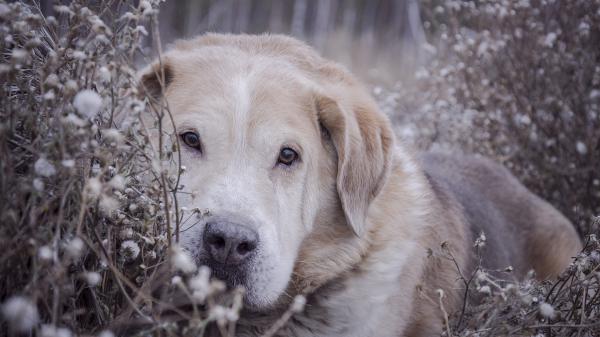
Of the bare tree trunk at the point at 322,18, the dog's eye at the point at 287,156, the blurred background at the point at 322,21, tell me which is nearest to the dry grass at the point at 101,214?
the dog's eye at the point at 287,156

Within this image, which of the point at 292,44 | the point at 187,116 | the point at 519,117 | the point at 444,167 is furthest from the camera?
the point at 519,117

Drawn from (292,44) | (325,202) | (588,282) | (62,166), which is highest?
(292,44)

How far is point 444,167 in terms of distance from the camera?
16.5 ft

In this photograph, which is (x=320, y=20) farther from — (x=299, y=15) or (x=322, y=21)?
(x=299, y=15)

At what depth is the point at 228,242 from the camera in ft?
8.60

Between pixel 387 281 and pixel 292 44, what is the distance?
1530 mm

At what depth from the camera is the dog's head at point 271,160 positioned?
2779 mm

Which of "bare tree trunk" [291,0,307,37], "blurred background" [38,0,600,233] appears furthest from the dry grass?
"bare tree trunk" [291,0,307,37]

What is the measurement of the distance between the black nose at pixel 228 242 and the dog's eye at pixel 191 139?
1.84 ft

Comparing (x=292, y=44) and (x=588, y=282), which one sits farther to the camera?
(x=292, y=44)

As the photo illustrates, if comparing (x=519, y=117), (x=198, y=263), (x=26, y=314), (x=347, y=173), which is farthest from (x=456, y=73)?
(x=26, y=314)

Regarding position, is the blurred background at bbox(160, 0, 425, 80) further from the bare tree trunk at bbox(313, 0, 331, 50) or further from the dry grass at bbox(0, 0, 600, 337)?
the dry grass at bbox(0, 0, 600, 337)

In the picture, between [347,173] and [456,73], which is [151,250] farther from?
[456,73]

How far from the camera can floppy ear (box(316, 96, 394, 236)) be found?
324cm
